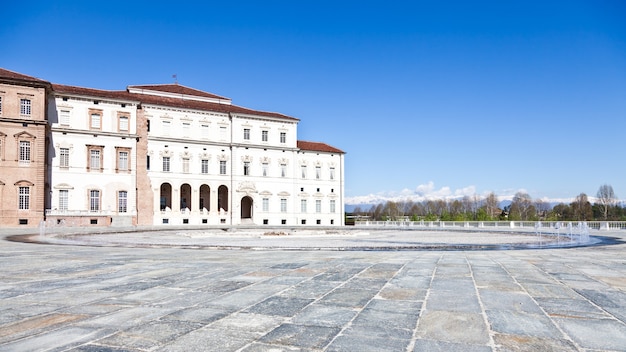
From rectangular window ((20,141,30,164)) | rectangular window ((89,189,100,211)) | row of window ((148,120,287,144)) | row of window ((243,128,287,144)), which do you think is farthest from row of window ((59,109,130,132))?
row of window ((243,128,287,144))

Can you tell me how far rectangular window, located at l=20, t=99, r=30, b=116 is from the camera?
4022 centimetres

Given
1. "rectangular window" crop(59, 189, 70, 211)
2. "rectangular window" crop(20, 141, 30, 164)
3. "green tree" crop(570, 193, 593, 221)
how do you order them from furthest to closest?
"green tree" crop(570, 193, 593, 221) → "rectangular window" crop(59, 189, 70, 211) → "rectangular window" crop(20, 141, 30, 164)

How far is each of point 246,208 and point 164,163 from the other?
41.7ft

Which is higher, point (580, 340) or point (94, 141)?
point (94, 141)

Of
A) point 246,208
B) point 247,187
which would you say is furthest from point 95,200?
point 246,208

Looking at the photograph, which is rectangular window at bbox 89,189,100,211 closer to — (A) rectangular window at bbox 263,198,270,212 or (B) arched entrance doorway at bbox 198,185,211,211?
(B) arched entrance doorway at bbox 198,185,211,211

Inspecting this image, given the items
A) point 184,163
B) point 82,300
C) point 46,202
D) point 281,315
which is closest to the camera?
point 281,315

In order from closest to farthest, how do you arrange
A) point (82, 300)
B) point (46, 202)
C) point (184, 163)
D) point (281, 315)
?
point (281, 315) → point (82, 300) → point (46, 202) → point (184, 163)

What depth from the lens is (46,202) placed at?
43.1 metres

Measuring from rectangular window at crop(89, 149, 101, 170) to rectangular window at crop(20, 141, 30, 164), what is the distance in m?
6.32

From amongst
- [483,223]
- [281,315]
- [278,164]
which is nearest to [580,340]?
A: [281,315]

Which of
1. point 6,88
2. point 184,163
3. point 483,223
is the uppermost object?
point 6,88

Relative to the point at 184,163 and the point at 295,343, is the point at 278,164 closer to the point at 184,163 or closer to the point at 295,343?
the point at 184,163

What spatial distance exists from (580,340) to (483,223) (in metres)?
45.1
